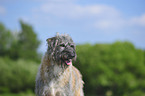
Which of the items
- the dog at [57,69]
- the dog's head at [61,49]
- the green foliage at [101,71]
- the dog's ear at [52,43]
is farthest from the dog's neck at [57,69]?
the green foliage at [101,71]

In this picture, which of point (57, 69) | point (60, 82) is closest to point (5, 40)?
point (60, 82)

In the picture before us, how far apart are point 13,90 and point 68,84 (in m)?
63.1

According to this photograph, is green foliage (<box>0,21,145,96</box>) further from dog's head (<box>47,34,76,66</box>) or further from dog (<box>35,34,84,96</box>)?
dog's head (<box>47,34,76,66</box>)

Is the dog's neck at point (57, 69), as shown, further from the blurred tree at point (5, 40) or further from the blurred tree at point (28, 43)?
the blurred tree at point (5, 40)

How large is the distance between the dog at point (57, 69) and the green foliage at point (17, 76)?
5903cm

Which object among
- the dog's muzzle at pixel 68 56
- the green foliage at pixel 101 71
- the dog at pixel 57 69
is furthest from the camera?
the green foliage at pixel 101 71

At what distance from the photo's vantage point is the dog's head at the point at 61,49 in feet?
24.8

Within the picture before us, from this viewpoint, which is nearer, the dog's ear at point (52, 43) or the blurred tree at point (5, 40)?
the dog's ear at point (52, 43)

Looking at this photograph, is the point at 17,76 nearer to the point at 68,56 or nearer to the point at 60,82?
the point at 60,82

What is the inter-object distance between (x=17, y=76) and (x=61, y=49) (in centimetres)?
6244

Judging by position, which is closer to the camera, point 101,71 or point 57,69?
point 57,69

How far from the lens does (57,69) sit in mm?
7863

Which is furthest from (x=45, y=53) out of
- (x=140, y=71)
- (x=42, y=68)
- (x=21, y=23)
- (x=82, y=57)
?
(x=21, y=23)

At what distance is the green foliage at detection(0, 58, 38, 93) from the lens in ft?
217
